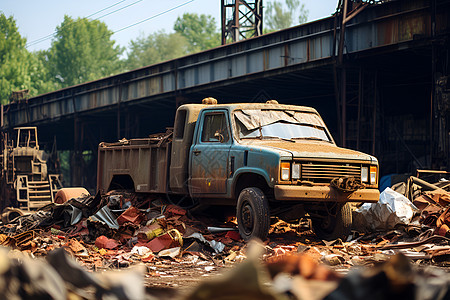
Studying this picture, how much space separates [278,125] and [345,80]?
13605mm

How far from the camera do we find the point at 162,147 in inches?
496

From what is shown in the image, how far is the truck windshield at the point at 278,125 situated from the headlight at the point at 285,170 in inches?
53.3

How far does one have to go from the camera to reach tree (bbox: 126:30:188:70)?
11706 centimetres

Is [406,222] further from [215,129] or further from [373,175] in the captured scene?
[215,129]

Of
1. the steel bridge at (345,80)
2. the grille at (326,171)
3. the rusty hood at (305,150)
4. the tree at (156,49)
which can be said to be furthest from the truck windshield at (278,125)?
the tree at (156,49)

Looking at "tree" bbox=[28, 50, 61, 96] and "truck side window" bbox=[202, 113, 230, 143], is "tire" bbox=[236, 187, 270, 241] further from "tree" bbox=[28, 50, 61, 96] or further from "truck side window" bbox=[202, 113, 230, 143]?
"tree" bbox=[28, 50, 61, 96]

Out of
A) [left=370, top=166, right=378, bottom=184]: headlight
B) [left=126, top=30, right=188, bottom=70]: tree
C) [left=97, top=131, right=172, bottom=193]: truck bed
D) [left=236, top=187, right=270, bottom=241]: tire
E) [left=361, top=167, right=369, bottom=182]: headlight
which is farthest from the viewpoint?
[left=126, top=30, right=188, bottom=70]: tree

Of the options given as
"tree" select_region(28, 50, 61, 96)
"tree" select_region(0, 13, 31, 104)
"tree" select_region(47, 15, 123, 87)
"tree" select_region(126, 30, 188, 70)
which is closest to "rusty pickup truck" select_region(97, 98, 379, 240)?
"tree" select_region(0, 13, 31, 104)

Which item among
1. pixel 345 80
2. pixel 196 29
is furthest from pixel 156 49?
pixel 345 80

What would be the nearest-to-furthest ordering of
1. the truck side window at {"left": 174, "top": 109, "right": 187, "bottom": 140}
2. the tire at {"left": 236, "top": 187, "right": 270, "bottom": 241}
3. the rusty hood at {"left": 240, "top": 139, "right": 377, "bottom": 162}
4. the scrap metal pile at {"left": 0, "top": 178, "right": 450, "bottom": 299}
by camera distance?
the scrap metal pile at {"left": 0, "top": 178, "right": 450, "bottom": 299}, the tire at {"left": 236, "top": 187, "right": 270, "bottom": 241}, the rusty hood at {"left": 240, "top": 139, "right": 377, "bottom": 162}, the truck side window at {"left": 174, "top": 109, "right": 187, "bottom": 140}

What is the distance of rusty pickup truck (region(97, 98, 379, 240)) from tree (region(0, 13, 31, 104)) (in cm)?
6652

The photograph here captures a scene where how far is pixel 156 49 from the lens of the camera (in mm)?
120312

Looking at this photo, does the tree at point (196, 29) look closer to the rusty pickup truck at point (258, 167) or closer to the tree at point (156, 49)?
the tree at point (156, 49)

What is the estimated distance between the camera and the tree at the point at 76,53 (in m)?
93.5
